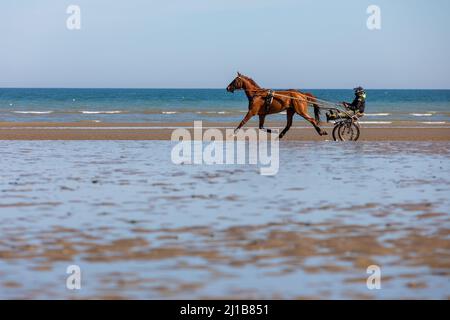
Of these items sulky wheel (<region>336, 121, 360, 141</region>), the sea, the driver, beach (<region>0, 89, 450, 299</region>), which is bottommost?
the sea

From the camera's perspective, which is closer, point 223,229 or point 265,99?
point 223,229

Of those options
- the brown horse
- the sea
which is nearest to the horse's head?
the brown horse

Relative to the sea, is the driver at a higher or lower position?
higher

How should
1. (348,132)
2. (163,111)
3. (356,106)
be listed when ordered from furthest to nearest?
(163,111)
(348,132)
(356,106)

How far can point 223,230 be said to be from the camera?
1033cm

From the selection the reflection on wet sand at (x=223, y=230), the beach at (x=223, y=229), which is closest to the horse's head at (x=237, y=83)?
the beach at (x=223, y=229)

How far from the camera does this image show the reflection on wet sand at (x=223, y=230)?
760 cm

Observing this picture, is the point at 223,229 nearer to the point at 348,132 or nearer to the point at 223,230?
the point at 223,230

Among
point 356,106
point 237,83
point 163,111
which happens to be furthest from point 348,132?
point 163,111

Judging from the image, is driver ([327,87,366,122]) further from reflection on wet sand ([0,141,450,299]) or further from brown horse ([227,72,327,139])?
reflection on wet sand ([0,141,450,299])

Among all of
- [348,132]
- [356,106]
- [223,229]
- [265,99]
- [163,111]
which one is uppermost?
[265,99]

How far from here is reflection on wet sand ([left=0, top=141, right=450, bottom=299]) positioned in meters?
7.60
